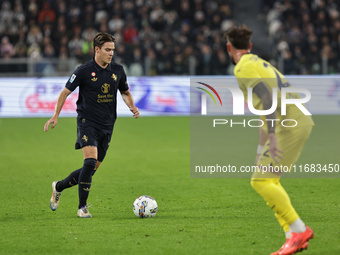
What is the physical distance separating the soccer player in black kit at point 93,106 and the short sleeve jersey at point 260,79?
228cm

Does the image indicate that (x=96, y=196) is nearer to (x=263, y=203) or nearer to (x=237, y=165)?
(x=263, y=203)

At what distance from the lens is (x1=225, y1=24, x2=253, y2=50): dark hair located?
5438 millimetres

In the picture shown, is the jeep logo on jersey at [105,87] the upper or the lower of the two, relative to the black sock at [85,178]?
upper

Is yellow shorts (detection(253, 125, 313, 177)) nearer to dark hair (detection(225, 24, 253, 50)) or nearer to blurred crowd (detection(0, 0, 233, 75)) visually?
dark hair (detection(225, 24, 253, 50))

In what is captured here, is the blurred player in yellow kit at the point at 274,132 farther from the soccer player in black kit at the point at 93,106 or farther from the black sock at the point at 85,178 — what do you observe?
the black sock at the point at 85,178

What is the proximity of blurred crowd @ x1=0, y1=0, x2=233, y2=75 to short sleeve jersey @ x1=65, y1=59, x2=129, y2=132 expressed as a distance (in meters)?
13.6

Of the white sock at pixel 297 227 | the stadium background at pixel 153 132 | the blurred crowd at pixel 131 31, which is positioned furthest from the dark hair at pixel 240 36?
the blurred crowd at pixel 131 31

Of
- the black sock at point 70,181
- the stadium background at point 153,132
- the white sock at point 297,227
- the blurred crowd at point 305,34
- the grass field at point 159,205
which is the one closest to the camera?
the white sock at point 297,227

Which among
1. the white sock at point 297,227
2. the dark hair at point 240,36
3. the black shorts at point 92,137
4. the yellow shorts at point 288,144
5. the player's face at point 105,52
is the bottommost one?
the white sock at point 297,227

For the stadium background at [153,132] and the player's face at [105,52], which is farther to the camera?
the player's face at [105,52]

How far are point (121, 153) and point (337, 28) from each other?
531 inches

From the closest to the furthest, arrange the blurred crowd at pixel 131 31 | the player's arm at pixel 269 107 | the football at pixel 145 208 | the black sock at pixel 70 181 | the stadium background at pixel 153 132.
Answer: the player's arm at pixel 269 107, the stadium background at pixel 153 132, the football at pixel 145 208, the black sock at pixel 70 181, the blurred crowd at pixel 131 31

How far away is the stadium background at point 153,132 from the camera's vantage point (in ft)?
21.3

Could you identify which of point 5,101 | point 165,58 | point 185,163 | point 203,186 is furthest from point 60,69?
point 203,186
